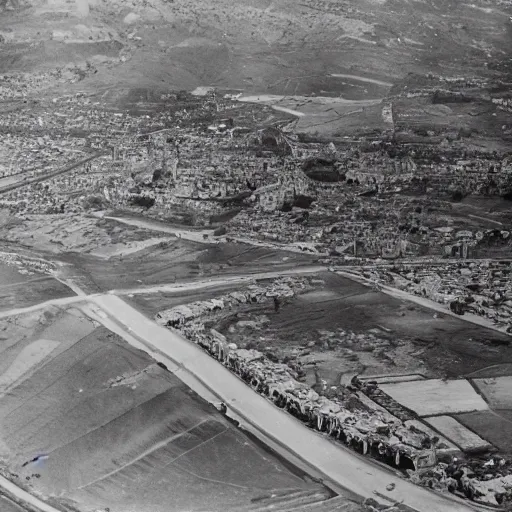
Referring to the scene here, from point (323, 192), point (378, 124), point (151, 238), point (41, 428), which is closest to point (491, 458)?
point (41, 428)

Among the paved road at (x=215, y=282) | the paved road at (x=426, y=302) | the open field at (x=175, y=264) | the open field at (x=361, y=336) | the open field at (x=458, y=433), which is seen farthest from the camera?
the open field at (x=175, y=264)

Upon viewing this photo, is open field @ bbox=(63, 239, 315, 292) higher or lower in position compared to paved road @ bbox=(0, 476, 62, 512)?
lower

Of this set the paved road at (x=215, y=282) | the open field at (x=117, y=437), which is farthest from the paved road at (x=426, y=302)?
the open field at (x=117, y=437)

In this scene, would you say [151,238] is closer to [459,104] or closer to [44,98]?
[44,98]

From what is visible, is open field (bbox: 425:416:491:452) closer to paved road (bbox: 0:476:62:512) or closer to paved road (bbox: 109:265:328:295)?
paved road (bbox: 0:476:62:512)

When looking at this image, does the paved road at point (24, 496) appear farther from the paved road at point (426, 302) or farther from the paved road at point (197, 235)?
the paved road at point (197, 235)

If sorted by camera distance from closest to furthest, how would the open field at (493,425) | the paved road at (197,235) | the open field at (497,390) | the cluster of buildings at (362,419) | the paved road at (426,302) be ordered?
the cluster of buildings at (362,419)
the open field at (493,425)
the open field at (497,390)
the paved road at (426,302)
the paved road at (197,235)

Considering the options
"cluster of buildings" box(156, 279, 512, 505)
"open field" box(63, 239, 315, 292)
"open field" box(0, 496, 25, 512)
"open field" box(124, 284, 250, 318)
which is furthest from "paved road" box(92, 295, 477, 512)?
"open field" box(0, 496, 25, 512)
